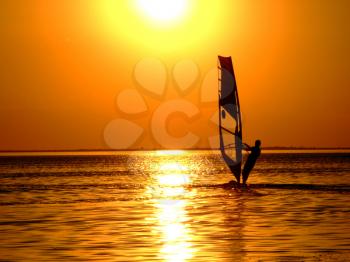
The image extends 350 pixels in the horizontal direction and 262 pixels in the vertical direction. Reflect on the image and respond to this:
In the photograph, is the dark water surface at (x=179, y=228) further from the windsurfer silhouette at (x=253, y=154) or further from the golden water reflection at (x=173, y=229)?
the windsurfer silhouette at (x=253, y=154)

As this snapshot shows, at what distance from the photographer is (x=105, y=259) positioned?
2028cm

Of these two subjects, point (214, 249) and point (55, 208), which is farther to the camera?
point (55, 208)

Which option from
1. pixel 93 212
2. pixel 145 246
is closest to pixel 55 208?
pixel 93 212

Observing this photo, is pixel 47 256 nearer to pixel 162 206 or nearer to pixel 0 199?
pixel 162 206

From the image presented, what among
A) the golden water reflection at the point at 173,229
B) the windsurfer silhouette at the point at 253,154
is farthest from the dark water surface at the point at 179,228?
the windsurfer silhouette at the point at 253,154

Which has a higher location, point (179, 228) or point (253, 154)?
point (253, 154)

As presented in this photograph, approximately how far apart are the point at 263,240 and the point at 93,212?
1101cm

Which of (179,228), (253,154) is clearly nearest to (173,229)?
(179,228)

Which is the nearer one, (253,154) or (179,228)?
(179,228)

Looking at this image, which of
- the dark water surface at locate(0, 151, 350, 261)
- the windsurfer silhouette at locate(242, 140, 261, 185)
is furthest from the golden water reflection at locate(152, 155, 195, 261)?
the windsurfer silhouette at locate(242, 140, 261, 185)

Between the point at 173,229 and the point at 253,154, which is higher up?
the point at 253,154

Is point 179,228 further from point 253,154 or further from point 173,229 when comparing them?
point 253,154

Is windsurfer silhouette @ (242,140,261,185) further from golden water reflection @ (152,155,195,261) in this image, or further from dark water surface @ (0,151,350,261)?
golden water reflection @ (152,155,195,261)

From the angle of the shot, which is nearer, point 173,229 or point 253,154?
point 173,229
